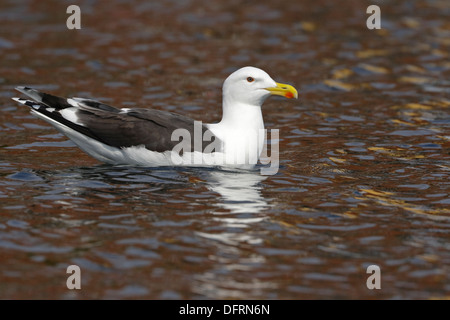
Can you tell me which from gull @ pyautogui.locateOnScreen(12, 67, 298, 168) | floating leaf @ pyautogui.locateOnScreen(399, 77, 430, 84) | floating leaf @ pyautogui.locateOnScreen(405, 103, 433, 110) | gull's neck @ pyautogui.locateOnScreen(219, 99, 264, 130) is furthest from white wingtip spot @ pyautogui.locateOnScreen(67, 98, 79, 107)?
floating leaf @ pyautogui.locateOnScreen(399, 77, 430, 84)

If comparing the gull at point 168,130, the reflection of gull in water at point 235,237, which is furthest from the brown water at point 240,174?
the gull at point 168,130

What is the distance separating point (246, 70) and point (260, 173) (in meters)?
1.41

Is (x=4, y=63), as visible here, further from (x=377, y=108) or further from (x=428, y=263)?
(x=428, y=263)

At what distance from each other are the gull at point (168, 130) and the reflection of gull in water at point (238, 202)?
27 cm

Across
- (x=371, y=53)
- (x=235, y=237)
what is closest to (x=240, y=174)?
(x=235, y=237)

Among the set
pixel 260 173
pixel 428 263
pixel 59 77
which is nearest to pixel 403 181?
pixel 260 173

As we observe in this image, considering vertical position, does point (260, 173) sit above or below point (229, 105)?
below

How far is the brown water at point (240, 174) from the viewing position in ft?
25.4

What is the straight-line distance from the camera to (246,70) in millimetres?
11062

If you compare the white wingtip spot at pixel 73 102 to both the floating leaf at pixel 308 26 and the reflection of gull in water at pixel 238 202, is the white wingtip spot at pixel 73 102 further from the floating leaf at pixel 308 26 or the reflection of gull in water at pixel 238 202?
the floating leaf at pixel 308 26

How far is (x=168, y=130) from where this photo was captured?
10742mm

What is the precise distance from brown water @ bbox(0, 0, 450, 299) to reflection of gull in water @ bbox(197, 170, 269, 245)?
0.04 metres

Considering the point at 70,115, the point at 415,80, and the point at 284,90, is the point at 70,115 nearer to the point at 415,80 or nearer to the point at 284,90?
the point at 284,90

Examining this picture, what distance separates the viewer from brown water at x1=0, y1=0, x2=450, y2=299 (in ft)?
25.4
